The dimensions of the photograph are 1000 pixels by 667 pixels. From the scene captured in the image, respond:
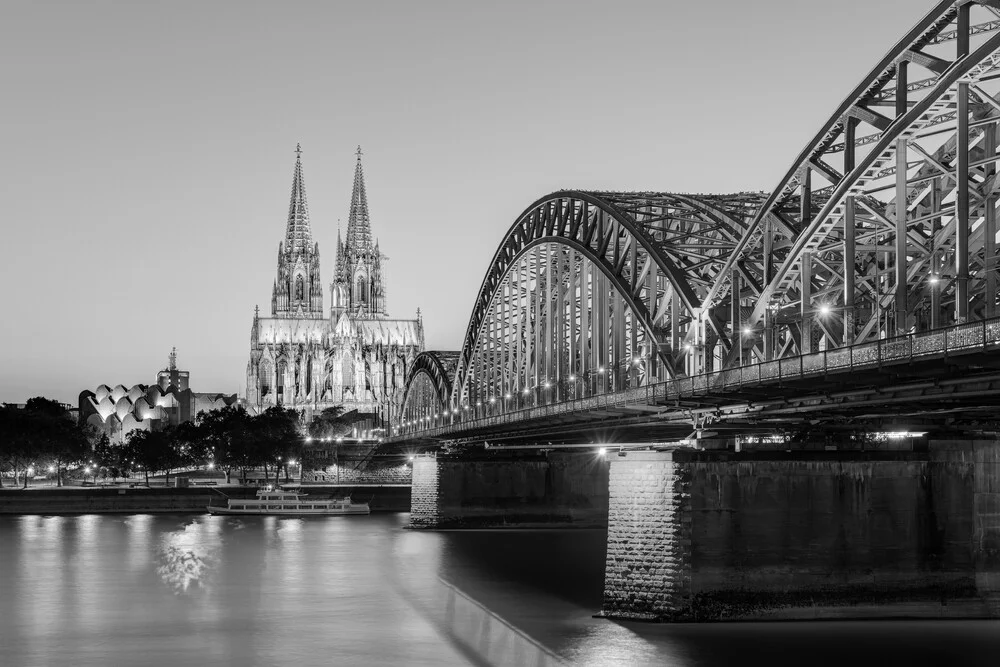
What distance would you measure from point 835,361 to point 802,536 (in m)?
8.80

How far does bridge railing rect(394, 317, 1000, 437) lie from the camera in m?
35.4

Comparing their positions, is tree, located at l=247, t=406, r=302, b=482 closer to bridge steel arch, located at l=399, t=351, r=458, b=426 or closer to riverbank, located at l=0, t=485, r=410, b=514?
bridge steel arch, located at l=399, t=351, r=458, b=426

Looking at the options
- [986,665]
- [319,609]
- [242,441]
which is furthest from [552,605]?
[242,441]

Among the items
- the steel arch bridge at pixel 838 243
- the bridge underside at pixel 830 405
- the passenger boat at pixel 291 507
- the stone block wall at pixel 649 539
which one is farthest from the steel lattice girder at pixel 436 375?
the stone block wall at pixel 649 539

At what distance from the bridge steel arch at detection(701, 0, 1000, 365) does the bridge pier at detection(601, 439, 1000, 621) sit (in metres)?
4.70

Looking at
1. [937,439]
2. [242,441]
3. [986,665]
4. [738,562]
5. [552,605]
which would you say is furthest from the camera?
[242,441]

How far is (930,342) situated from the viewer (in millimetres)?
37000

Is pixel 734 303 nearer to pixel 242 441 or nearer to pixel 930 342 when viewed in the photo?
pixel 930 342

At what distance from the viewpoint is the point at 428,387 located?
556 ft

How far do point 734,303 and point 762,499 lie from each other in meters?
12.0

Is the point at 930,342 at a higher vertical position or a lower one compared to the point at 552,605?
higher

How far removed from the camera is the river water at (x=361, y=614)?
44.6 metres

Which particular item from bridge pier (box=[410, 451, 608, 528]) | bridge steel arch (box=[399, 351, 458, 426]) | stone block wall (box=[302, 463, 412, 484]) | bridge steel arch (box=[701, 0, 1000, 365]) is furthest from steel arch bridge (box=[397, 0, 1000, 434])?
stone block wall (box=[302, 463, 412, 484])

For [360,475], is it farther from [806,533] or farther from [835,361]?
[835,361]
